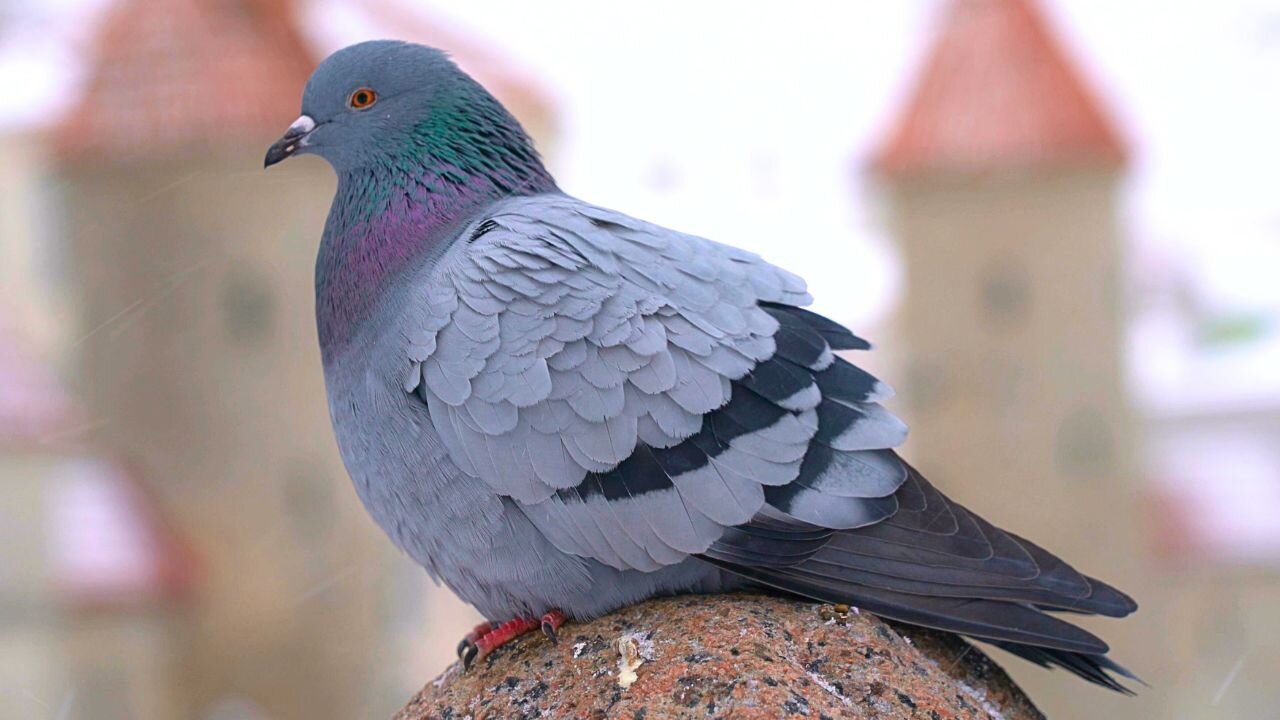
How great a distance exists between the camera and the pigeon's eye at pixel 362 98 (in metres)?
3.64

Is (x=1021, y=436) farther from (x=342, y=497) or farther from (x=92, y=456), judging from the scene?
(x=92, y=456)

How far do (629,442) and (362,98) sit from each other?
1397 millimetres

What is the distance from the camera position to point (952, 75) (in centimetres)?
2130

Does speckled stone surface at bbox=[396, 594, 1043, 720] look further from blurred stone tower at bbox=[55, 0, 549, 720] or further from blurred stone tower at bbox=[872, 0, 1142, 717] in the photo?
blurred stone tower at bbox=[872, 0, 1142, 717]

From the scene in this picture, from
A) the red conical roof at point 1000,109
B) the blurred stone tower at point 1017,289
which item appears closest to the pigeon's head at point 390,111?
the blurred stone tower at point 1017,289

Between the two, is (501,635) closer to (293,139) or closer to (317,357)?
(293,139)

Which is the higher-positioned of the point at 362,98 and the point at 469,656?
the point at 362,98

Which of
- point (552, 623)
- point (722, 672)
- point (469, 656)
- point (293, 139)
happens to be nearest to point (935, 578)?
point (722, 672)

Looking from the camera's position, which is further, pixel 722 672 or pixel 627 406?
pixel 627 406

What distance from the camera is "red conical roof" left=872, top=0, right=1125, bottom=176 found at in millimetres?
20281

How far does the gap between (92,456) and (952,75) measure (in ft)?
47.6

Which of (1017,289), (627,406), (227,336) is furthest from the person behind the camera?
(1017,289)

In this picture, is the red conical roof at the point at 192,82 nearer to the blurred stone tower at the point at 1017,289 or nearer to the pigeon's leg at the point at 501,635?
the blurred stone tower at the point at 1017,289

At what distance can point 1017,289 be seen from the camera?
21062 millimetres
